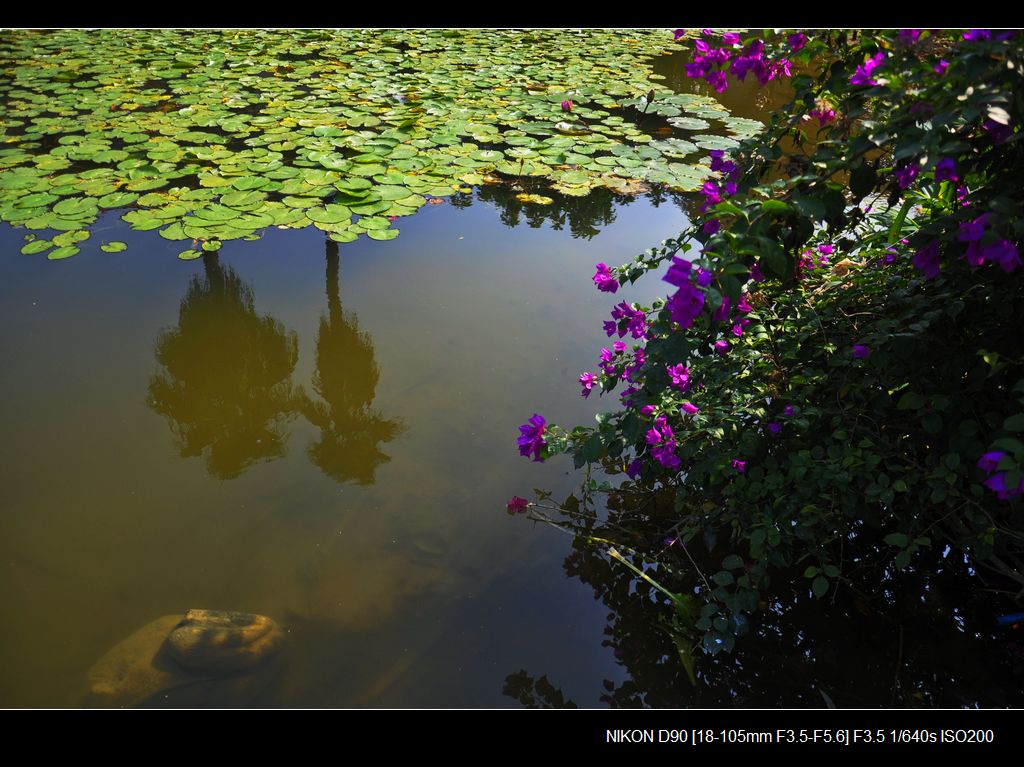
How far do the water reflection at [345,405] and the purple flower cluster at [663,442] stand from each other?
2.90 ft

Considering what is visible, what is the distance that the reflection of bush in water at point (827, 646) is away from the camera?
1446mm

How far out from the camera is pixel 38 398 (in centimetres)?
223

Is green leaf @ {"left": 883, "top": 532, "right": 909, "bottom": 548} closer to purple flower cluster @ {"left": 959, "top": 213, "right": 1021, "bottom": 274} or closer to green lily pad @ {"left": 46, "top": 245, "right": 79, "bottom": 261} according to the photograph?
purple flower cluster @ {"left": 959, "top": 213, "right": 1021, "bottom": 274}

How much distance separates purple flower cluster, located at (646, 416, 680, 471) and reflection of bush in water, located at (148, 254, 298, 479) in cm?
116

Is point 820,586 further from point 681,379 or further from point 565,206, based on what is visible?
point 565,206

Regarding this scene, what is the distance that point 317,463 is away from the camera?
6.72 feet

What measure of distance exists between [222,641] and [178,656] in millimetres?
91

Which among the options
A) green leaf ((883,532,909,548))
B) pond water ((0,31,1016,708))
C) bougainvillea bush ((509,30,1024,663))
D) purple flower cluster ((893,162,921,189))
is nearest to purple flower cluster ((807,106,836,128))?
bougainvillea bush ((509,30,1024,663))

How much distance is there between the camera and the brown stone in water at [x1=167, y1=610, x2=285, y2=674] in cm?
149

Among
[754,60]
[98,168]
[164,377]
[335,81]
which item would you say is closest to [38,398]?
[164,377]

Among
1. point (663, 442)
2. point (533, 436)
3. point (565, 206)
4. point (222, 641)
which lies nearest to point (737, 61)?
point (663, 442)

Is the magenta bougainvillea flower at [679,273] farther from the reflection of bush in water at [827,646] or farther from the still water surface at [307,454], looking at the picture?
the still water surface at [307,454]
